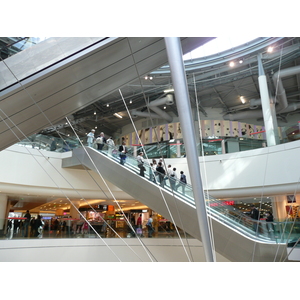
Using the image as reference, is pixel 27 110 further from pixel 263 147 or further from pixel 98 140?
pixel 263 147

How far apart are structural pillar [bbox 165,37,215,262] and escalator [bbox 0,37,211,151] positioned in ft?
4.10

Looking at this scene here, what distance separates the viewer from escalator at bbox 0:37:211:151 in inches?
209

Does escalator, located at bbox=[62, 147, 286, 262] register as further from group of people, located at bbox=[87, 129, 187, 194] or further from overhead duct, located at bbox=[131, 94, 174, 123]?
overhead duct, located at bbox=[131, 94, 174, 123]

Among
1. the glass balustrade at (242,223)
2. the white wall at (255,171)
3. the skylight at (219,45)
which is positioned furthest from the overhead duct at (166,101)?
the glass balustrade at (242,223)

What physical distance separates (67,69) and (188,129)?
2.94 meters

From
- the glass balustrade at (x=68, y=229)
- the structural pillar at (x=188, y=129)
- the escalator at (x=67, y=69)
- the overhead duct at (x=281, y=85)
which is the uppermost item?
the overhead duct at (x=281, y=85)

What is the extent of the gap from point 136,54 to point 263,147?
10.7 meters

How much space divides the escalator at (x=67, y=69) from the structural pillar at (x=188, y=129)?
1.25m

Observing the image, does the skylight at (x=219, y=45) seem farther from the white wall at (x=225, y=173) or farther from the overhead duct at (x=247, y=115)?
the overhead duct at (x=247, y=115)

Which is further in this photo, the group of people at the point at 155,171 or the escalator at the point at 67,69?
the group of people at the point at 155,171

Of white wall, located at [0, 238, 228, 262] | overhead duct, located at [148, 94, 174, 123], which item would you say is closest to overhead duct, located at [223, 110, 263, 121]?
overhead duct, located at [148, 94, 174, 123]

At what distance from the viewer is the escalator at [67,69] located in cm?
532

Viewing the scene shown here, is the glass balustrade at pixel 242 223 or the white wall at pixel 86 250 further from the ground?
the glass balustrade at pixel 242 223
